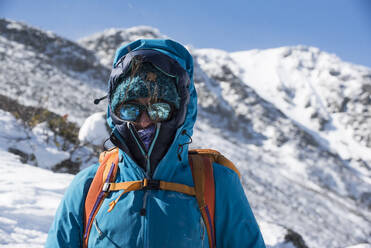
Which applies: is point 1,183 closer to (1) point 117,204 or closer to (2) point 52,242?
→ (2) point 52,242

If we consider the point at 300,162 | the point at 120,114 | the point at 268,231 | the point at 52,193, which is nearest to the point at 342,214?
the point at 300,162

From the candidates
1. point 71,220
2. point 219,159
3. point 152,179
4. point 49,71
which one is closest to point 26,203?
point 71,220

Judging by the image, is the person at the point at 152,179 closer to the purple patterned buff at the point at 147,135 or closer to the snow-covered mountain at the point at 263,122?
the purple patterned buff at the point at 147,135

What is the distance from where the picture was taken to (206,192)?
4.13 feet

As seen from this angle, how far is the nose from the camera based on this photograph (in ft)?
4.40

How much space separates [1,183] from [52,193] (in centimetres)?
75

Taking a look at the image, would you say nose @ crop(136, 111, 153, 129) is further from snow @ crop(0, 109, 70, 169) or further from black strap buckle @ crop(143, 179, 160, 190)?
snow @ crop(0, 109, 70, 169)

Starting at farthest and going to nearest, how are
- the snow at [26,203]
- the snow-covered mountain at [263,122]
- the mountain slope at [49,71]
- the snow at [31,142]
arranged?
the mountain slope at [49,71], the snow-covered mountain at [263,122], the snow at [31,142], the snow at [26,203]

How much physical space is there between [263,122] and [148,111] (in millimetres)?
38568

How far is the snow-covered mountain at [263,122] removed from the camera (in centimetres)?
775

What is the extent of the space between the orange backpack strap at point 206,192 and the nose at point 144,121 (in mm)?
348

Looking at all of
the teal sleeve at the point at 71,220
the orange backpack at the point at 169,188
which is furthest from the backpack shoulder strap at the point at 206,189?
the teal sleeve at the point at 71,220

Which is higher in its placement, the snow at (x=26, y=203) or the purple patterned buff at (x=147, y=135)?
the purple patterned buff at (x=147, y=135)

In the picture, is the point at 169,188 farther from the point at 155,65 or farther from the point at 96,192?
the point at 155,65
